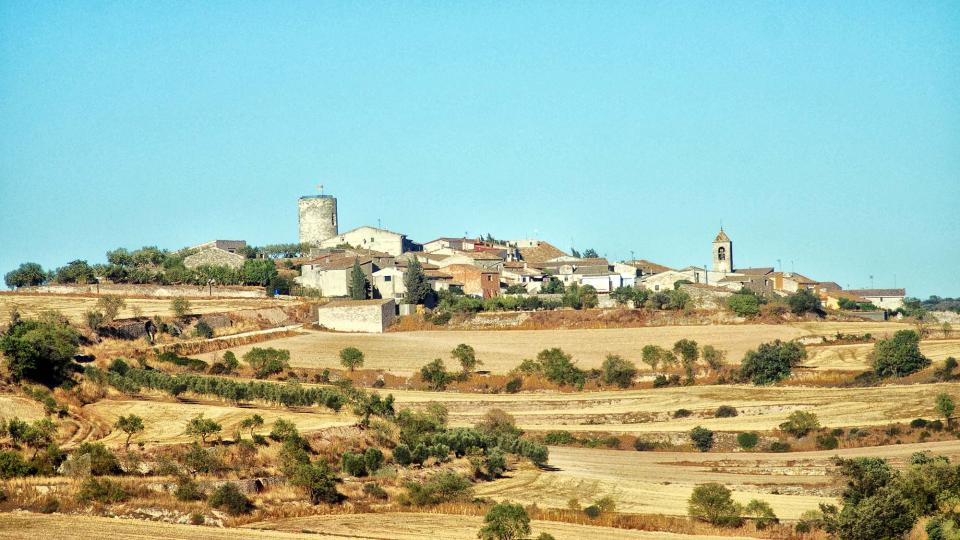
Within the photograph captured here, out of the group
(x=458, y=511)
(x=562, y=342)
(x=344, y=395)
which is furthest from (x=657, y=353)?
(x=458, y=511)

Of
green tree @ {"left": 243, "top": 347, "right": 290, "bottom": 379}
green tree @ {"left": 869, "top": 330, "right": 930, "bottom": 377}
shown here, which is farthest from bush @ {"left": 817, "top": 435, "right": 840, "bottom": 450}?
green tree @ {"left": 243, "top": 347, "right": 290, "bottom": 379}

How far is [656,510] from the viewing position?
39969 millimetres

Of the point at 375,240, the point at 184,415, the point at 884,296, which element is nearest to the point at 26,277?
the point at 375,240

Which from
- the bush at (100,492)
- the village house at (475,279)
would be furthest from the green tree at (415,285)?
the bush at (100,492)

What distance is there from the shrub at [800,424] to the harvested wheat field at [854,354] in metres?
13.3

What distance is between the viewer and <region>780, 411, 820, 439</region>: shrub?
53812mm

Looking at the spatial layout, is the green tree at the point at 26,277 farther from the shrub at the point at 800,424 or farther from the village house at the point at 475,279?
the shrub at the point at 800,424

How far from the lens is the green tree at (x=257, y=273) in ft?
288

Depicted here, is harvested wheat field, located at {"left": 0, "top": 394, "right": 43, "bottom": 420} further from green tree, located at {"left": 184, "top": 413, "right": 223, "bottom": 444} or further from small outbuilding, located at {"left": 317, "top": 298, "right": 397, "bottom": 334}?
small outbuilding, located at {"left": 317, "top": 298, "right": 397, "bottom": 334}

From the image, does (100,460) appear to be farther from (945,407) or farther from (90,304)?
(90,304)

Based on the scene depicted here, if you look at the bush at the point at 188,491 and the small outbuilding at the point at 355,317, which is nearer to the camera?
the bush at the point at 188,491

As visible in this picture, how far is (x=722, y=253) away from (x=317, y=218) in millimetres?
31630

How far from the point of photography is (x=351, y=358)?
223ft

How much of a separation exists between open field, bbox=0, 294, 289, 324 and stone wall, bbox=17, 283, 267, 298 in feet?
6.27
